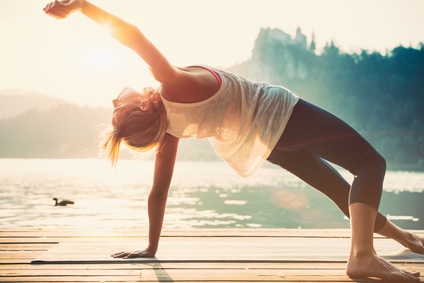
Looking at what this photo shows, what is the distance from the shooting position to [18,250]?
318 cm

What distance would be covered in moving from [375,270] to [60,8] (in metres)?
1.90

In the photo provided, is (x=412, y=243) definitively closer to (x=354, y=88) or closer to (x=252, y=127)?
(x=252, y=127)

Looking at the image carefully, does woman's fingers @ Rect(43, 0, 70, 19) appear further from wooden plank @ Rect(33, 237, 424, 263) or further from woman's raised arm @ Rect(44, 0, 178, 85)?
wooden plank @ Rect(33, 237, 424, 263)

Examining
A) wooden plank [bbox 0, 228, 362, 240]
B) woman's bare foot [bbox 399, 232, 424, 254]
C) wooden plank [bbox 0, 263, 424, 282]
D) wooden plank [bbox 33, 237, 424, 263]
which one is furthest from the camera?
wooden plank [bbox 0, 228, 362, 240]

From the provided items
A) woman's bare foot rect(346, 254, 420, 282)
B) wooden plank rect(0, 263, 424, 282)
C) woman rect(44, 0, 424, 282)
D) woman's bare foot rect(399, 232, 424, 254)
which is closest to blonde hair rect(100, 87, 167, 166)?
woman rect(44, 0, 424, 282)

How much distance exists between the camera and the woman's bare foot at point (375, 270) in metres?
2.29

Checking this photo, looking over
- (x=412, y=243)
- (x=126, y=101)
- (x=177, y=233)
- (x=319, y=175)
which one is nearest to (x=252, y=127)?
(x=319, y=175)

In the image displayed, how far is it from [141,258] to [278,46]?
392ft

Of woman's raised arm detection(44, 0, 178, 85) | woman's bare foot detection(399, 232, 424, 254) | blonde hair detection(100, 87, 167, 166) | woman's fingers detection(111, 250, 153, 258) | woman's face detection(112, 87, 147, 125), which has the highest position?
woman's raised arm detection(44, 0, 178, 85)

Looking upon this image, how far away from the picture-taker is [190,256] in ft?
9.45

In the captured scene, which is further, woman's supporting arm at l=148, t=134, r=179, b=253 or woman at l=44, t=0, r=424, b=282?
woman's supporting arm at l=148, t=134, r=179, b=253

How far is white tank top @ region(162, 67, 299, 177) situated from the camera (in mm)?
2490

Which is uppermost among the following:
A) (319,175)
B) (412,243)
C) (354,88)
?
(354,88)

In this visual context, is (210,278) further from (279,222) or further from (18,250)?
(279,222)
